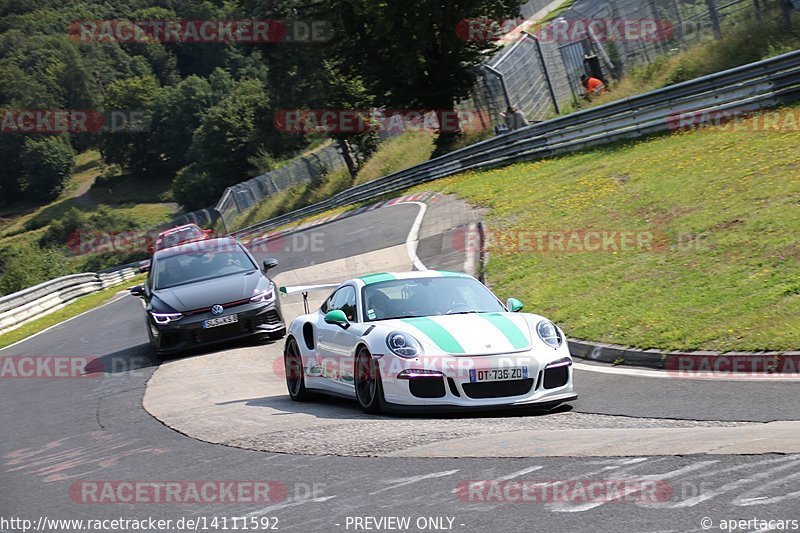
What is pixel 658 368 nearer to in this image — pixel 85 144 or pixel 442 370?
pixel 442 370

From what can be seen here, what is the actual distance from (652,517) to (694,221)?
11270 mm

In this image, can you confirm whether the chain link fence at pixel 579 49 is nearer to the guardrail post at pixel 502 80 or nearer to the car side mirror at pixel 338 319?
the guardrail post at pixel 502 80

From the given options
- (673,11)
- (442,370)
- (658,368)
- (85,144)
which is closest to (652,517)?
(442,370)

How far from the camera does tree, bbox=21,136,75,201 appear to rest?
137000 millimetres

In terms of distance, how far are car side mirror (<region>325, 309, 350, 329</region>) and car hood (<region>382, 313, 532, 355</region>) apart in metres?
0.49

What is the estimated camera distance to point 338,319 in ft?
31.7

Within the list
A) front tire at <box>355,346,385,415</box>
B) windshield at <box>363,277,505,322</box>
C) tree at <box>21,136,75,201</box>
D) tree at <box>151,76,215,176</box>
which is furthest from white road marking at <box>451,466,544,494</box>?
tree at <box>21,136,75,201</box>

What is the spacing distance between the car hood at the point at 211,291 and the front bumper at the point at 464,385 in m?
6.83

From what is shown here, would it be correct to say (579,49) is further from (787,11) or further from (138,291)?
(138,291)

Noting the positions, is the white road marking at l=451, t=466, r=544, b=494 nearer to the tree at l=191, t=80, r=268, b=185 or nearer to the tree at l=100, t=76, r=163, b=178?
the tree at l=191, t=80, r=268, b=185

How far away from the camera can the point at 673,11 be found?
2858 centimetres

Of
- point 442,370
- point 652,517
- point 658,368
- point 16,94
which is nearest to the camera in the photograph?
point 652,517

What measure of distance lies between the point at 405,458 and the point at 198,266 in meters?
10.3

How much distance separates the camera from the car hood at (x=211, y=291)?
14930mm
